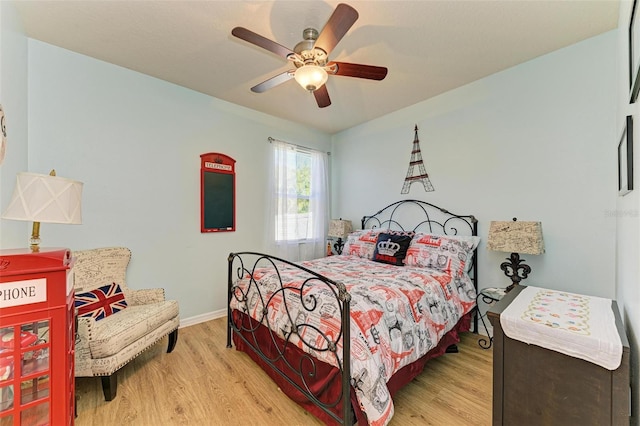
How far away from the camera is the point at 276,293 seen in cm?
202

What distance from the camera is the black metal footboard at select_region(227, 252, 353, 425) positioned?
4.81 feet

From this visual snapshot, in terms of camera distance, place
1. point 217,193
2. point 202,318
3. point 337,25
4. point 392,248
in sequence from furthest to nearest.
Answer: point 217,193, point 202,318, point 392,248, point 337,25

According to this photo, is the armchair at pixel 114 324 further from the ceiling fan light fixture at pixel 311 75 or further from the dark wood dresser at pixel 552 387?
the dark wood dresser at pixel 552 387

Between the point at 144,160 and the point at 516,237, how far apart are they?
12.3ft

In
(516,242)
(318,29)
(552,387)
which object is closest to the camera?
(552,387)

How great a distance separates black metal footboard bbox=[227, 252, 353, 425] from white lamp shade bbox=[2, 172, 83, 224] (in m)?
1.31

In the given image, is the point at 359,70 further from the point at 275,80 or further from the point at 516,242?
the point at 516,242

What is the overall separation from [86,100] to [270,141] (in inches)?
78.4

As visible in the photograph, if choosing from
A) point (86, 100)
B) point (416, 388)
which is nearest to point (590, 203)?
point (416, 388)

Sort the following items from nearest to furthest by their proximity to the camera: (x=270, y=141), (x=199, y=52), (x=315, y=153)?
(x=199, y=52), (x=270, y=141), (x=315, y=153)

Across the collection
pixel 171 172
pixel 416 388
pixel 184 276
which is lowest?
pixel 416 388

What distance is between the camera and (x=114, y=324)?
1.99 m

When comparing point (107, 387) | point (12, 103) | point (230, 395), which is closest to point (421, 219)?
point (230, 395)

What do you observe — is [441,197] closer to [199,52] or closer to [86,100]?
[199,52]
